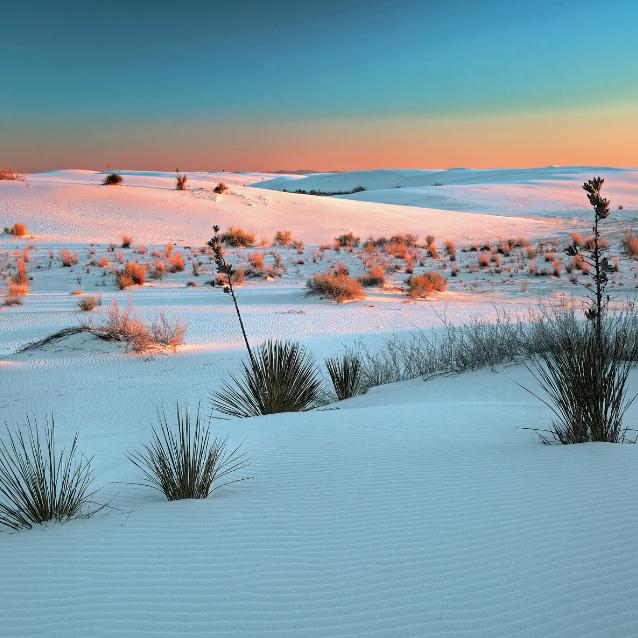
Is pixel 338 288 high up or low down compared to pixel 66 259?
down

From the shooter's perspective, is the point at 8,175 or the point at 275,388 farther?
the point at 8,175

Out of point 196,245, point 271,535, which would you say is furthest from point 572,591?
point 196,245

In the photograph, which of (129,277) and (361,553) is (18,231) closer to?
(129,277)

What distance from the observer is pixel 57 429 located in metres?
6.70

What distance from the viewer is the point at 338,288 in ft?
48.1

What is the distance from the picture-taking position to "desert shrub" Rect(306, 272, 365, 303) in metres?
14.7

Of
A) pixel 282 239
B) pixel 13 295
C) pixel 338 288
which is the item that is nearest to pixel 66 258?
A: pixel 13 295

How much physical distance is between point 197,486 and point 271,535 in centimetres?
86

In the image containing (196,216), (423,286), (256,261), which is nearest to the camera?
(423,286)

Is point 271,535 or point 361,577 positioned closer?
point 361,577

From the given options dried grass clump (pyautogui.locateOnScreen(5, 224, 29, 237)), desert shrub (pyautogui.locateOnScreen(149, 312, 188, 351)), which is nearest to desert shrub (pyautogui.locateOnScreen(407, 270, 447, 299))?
desert shrub (pyautogui.locateOnScreen(149, 312, 188, 351))

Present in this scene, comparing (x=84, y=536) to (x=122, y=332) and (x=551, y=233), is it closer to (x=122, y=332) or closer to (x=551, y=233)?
(x=122, y=332)

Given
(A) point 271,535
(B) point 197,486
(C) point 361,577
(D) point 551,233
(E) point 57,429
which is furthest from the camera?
(D) point 551,233

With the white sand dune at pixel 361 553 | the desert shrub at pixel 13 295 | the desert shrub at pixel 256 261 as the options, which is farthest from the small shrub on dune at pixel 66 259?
the white sand dune at pixel 361 553
